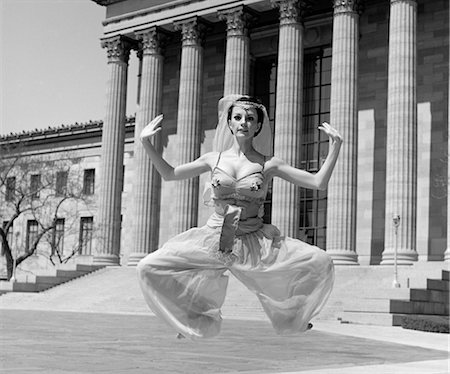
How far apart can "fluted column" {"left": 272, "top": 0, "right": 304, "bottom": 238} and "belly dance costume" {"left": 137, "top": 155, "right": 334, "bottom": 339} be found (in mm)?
38741

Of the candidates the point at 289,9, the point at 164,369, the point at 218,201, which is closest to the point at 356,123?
the point at 289,9

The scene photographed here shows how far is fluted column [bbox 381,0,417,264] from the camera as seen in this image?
1618 inches

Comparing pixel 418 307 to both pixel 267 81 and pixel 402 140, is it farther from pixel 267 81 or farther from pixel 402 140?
pixel 267 81

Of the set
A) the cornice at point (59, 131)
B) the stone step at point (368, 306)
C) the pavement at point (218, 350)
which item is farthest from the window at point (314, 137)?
the cornice at point (59, 131)

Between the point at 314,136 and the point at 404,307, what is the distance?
21.1 metres

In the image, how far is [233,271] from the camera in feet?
21.4

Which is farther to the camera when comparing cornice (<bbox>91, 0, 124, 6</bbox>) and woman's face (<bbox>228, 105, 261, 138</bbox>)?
cornice (<bbox>91, 0, 124, 6</bbox>)

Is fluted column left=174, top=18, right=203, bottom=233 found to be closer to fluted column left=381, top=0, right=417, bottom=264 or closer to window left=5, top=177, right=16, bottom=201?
fluted column left=381, top=0, right=417, bottom=264

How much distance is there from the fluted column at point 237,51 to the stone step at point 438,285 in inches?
715

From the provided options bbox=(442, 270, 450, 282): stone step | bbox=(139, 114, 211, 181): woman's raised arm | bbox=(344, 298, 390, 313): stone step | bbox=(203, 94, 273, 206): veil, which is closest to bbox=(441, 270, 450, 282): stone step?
bbox=(442, 270, 450, 282): stone step

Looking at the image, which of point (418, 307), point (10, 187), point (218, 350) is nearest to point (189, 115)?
point (10, 187)

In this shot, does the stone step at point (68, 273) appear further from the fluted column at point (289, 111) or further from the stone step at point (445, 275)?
the stone step at point (445, 275)

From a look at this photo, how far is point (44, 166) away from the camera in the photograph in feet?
220

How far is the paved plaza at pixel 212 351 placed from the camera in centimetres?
1263
